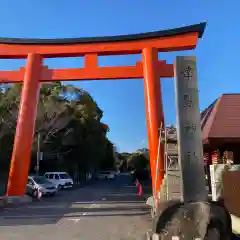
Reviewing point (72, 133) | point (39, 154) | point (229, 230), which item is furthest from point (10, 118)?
point (229, 230)

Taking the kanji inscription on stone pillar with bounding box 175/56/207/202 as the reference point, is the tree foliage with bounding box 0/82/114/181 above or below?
above

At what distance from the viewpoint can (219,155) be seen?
18312mm

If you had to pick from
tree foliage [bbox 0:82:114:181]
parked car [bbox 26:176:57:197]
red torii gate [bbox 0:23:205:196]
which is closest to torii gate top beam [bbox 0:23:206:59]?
red torii gate [bbox 0:23:205:196]

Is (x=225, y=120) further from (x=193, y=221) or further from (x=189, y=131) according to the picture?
(x=193, y=221)

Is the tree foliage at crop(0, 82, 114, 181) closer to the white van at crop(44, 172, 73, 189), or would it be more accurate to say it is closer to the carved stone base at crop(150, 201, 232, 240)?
the white van at crop(44, 172, 73, 189)

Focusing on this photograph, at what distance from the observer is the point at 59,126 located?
133ft

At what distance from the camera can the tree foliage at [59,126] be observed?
3615cm

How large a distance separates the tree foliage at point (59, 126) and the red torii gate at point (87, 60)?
13.4m

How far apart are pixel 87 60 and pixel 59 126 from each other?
19.7 meters

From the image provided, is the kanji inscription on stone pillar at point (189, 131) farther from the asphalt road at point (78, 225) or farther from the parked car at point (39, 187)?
the parked car at point (39, 187)

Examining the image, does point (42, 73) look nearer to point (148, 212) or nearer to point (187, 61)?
point (148, 212)

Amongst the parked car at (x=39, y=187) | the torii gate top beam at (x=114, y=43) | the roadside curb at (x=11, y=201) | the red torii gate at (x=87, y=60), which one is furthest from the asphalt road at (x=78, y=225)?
the parked car at (x=39, y=187)

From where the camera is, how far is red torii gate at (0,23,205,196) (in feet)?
69.9

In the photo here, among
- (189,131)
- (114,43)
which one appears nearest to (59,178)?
(114,43)
